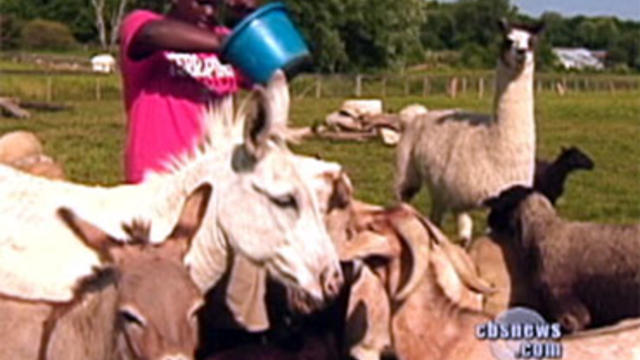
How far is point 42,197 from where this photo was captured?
4.60 meters

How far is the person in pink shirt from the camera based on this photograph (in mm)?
4863

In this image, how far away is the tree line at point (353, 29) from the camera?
184ft

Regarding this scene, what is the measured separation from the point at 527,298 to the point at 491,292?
114cm

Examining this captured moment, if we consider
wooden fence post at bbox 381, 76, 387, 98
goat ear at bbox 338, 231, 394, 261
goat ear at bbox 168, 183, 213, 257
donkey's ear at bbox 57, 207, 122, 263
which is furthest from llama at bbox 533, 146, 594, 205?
wooden fence post at bbox 381, 76, 387, 98

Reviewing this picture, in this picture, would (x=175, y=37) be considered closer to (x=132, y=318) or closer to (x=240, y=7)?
(x=240, y=7)

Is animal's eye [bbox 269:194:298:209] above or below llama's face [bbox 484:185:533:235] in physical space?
above

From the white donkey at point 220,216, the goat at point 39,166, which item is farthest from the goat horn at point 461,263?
the goat at point 39,166

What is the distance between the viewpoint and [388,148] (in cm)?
2275

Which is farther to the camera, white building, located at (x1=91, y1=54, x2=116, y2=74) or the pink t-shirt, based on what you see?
white building, located at (x1=91, y1=54, x2=116, y2=74)

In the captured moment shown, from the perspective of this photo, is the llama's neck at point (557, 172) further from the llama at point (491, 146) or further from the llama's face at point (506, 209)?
the llama's face at point (506, 209)

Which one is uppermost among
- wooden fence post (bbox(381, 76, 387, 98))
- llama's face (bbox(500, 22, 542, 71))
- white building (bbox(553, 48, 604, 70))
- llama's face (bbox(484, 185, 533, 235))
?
llama's face (bbox(500, 22, 542, 71))

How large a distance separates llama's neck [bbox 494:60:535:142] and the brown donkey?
5971mm

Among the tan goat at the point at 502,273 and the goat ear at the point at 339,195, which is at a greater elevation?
the goat ear at the point at 339,195

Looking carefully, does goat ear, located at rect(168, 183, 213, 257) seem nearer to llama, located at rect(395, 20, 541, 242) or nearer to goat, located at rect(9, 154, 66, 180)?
goat, located at rect(9, 154, 66, 180)
